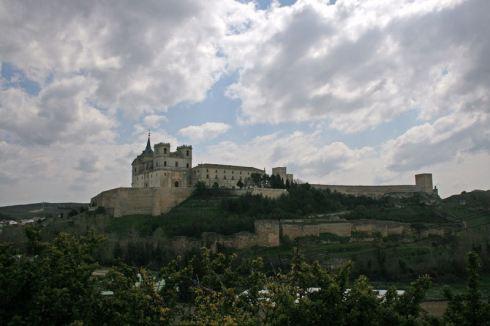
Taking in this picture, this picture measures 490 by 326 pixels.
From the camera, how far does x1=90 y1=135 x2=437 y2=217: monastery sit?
63.2 m

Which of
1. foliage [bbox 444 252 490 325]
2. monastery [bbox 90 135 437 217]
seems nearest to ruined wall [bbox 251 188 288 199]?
monastery [bbox 90 135 437 217]

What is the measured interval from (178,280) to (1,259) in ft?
14.3

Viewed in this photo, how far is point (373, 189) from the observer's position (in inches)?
3174

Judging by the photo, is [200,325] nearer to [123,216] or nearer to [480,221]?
[123,216]

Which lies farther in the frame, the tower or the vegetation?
the tower

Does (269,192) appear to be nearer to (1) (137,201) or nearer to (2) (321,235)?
(2) (321,235)

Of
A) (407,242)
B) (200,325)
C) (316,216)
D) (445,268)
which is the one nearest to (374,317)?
(200,325)

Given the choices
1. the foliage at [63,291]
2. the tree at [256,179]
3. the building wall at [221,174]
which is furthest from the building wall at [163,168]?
the foliage at [63,291]

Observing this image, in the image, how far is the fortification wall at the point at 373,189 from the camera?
7769 cm

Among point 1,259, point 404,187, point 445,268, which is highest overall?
point 404,187

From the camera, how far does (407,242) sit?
174 ft

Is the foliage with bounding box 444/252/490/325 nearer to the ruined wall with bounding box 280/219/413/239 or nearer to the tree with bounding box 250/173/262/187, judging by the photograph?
the ruined wall with bounding box 280/219/413/239

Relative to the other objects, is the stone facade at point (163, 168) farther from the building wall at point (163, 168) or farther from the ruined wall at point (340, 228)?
the ruined wall at point (340, 228)

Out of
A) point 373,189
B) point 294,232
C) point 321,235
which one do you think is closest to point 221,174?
point 373,189
